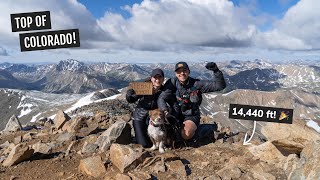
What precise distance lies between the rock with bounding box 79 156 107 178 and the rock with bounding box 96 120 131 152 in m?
2.05

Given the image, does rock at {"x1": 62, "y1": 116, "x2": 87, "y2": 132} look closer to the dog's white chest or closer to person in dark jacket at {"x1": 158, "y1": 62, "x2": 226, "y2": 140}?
the dog's white chest

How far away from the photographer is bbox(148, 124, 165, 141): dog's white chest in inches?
501

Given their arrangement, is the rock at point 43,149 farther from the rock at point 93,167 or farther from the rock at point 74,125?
the rock at point 74,125

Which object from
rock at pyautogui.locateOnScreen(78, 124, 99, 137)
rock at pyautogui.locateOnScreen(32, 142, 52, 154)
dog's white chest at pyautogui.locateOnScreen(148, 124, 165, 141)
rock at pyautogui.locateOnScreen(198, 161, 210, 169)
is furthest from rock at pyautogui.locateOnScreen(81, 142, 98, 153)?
rock at pyautogui.locateOnScreen(198, 161, 210, 169)

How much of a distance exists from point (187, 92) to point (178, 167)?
3767 mm

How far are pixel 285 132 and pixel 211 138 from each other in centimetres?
473

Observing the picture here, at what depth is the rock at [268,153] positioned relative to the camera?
36.3 feet

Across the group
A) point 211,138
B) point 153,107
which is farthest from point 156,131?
point 211,138

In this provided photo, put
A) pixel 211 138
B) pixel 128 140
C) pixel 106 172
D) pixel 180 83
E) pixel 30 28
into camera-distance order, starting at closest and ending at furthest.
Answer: pixel 30 28, pixel 106 172, pixel 180 83, pixel 128 140, pixel 211 138

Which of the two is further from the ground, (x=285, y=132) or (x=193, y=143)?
(x=285, y=132)

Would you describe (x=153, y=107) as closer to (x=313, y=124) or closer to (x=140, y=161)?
(x=140, y=161)

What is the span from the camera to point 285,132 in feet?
38.5

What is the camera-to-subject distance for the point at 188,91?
535 inches

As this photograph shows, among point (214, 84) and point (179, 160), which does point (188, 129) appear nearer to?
point (214, 84)
